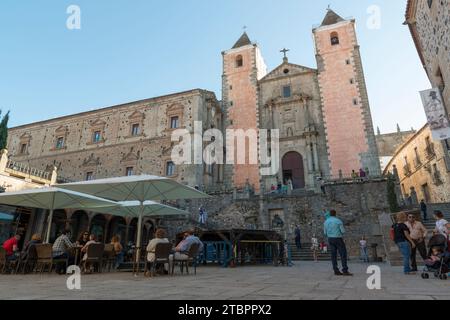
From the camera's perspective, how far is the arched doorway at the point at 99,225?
18.5m

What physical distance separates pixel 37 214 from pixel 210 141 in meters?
14.7

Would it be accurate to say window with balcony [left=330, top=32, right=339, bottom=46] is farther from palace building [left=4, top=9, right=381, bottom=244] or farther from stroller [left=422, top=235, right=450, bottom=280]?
stroller [left=422, top=235, right=450, bottom=280]

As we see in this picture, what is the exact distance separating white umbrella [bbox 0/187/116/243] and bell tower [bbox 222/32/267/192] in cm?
1725

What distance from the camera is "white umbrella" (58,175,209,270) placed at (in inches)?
309

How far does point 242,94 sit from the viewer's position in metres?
29.5

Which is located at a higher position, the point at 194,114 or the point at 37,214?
the point at 194,114

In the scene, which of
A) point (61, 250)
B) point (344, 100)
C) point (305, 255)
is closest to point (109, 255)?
point (61, 250)

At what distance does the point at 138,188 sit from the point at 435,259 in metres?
7.16

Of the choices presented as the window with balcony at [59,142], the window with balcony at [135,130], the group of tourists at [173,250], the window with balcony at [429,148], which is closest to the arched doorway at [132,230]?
the window with balcony at [135,130]

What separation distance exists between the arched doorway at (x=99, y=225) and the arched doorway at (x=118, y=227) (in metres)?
0.58

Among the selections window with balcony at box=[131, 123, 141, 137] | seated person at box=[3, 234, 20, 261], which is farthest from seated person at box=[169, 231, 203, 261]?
window with balcony at box=[131, 123, 141, 137]
